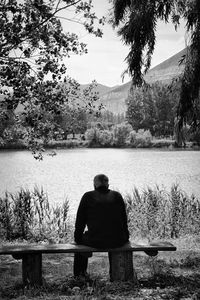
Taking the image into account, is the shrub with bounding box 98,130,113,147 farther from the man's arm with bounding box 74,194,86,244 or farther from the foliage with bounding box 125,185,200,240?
the man's arm with bounding box 74,194,86,244

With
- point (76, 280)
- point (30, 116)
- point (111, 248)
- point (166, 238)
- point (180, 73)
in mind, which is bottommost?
point (166, 238)

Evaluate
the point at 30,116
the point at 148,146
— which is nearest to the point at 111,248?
the point at 30,116

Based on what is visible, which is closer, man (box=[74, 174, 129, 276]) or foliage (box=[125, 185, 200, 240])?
man (box=[74, 174, 129, 276])

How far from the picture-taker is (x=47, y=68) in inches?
280

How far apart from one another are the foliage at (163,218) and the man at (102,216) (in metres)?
4.84

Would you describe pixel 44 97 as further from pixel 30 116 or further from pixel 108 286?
pixel 108 286

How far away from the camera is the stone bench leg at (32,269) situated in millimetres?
4809

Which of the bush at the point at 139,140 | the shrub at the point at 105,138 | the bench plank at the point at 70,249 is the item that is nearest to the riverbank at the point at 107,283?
the bench plank at the point at 70,249

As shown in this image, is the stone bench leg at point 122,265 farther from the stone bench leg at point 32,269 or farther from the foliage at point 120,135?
the foliage at point 120,135

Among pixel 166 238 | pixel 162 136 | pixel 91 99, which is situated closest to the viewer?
pixel 91 99

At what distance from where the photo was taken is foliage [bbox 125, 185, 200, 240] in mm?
9648

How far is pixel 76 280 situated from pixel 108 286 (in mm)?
487

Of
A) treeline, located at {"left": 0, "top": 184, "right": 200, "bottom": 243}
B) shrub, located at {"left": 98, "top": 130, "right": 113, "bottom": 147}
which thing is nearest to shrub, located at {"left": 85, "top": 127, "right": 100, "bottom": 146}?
shrub, located at {"left": 98, "top": 130, "right": 113, "bottom": 147}

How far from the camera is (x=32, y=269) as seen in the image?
15.8 ft
